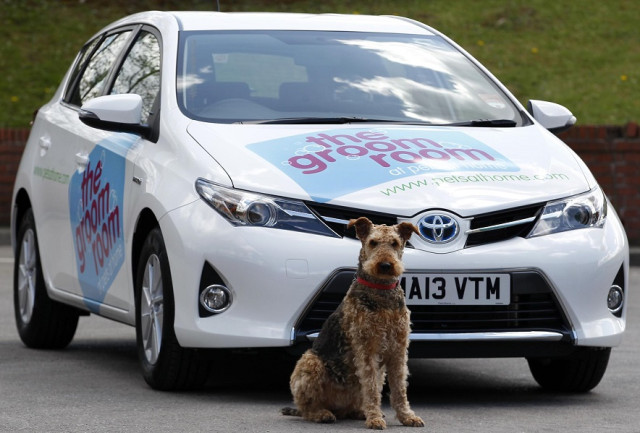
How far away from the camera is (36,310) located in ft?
28.8

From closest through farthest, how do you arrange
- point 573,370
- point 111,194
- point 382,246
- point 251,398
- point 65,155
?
point 382,246 → point 251,398 → point 573,370 → point 111,194 → point 65,155

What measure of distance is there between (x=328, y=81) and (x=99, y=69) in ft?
5.60

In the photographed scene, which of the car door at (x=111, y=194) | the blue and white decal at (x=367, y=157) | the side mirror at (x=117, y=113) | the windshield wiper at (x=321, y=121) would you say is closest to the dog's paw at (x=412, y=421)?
the blue and white decal at (x=367, y=157)

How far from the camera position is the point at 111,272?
25.0ft

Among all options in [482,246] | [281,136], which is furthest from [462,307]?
[281,136]

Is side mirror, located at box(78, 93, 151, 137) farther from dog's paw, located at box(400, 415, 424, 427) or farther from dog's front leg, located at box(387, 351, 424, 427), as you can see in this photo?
dog's paw, located at box(400, 415, 424, 427)

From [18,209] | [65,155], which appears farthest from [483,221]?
[18,209]

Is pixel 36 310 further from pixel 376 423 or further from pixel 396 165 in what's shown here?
pixel 376 423

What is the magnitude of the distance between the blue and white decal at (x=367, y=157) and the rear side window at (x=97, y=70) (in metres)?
1.96

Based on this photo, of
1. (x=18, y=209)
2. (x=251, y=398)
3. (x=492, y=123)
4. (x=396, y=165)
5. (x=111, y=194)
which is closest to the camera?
(x=396, y=165)

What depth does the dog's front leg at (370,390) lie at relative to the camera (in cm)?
580

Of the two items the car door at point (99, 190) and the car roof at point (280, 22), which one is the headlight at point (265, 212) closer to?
the car door at point (99, 190)

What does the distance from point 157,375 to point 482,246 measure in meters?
1.55

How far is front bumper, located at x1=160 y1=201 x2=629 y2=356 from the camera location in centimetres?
629
